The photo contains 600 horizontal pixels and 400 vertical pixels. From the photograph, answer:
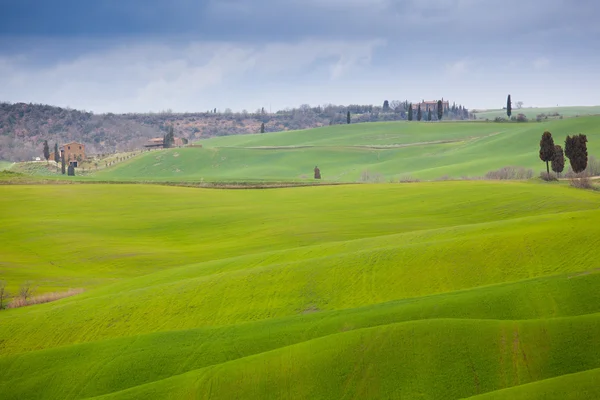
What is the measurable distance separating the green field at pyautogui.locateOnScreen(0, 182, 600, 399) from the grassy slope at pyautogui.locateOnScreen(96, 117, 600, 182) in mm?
47519

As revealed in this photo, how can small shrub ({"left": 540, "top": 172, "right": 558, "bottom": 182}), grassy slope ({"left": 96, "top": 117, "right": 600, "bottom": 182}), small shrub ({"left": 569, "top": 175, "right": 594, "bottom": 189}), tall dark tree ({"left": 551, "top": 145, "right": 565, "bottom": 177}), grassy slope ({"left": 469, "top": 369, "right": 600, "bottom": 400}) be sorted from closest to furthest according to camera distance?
grassy slope ({"left": 469, "top": 369, "right": 600, "bottom": 400})
small shrub ({"left": 569, "top": 175, "right": 594, "bottom": 189})
small shrub ({"left": 540, "top": 172, "right": 558, "bottom": 182})
tall dark tree ({"left": 551, "top": 145, "right": 565, "bottom": 177})
grassy slope ({"left": 96, "top": 117, "right": 600, "bottom": 182})

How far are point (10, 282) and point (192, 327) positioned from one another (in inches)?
613

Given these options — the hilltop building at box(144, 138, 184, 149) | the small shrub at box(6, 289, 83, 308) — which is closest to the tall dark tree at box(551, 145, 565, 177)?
the small shrub at box(6, 289, 83, 308)

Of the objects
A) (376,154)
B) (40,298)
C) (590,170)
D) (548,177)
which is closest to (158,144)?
(376,154)

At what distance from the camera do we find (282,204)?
72.0 metres

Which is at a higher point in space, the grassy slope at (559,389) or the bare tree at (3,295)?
the grassy slope at (559,389)

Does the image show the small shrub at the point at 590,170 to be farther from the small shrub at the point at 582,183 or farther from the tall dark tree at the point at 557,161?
the small shrub at the point at 582,183

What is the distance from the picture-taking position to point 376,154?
149000mm

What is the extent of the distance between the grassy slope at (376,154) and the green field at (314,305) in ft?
156

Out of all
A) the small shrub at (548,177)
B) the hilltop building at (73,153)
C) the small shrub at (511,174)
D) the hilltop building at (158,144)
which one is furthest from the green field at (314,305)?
the hilltop building at (158,144)

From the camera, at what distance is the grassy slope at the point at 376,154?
118188mm

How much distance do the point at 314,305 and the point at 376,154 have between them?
113670mm

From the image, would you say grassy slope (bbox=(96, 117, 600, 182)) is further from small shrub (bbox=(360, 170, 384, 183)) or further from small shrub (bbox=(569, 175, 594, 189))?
small shrub (bbox=(569, 175, 594, 189))

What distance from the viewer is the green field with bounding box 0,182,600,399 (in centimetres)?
2706
